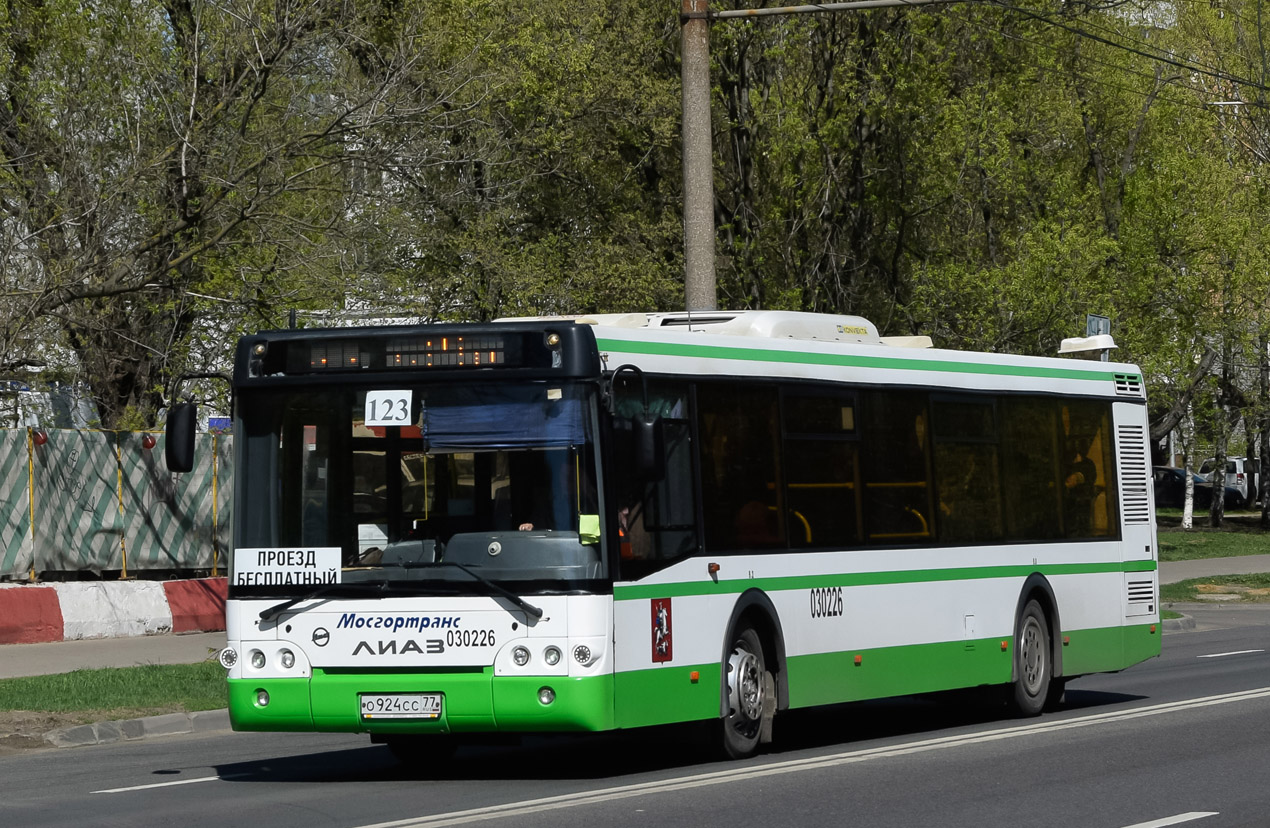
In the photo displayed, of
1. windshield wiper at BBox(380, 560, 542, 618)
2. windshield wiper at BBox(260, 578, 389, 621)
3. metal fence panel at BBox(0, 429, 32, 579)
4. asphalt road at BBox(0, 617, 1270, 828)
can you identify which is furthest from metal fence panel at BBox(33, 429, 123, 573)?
windshield wiper at BBox(380, 560, 542, 618)

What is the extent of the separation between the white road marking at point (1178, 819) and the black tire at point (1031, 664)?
17.1 feet

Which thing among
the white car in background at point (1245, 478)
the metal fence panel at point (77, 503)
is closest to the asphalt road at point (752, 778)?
the metal fence panel at point (77, 503)

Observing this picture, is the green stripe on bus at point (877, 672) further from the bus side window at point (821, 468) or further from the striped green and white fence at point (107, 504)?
the striped green and white fence at point (107, 504)

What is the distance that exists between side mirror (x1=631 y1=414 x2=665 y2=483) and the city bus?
14 mm

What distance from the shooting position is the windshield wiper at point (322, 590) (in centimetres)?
1048

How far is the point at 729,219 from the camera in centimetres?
3003

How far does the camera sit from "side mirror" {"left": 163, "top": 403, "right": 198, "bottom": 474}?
35.0 ft

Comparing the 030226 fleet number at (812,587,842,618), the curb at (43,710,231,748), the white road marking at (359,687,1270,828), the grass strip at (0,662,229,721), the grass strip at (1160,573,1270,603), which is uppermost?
the 030226 fleet number at (812,587,842,618)

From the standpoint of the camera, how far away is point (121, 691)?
15.8 m

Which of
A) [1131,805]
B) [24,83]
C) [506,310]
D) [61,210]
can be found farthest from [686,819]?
[506,310]

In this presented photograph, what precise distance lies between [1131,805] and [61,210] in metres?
14.1

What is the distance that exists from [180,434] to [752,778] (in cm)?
367

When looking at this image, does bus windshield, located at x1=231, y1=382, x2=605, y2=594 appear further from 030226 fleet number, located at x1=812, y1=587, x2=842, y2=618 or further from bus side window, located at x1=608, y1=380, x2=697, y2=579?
030226 fleet number, located at x1=812, y1=587, x2=842, y2=618

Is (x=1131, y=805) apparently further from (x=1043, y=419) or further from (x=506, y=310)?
(x=506, y=310)
